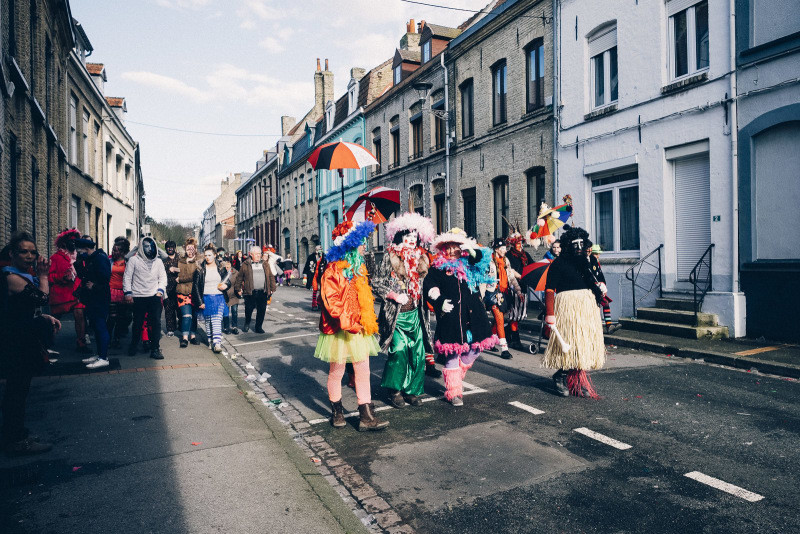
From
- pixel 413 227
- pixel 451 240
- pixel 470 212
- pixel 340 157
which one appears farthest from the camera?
pixel 470 212

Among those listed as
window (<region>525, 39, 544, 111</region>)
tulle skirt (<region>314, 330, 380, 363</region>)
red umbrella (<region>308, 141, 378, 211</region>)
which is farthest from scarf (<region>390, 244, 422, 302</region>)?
window (<region>525, 39, 544, 111</region>)

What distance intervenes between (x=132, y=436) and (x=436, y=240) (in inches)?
137

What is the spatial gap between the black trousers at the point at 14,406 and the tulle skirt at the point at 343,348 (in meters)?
2.34

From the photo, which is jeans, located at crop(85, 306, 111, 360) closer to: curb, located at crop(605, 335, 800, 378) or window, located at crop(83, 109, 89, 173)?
curb, located at crop(605, 335, 800, 378)

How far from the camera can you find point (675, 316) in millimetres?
10422

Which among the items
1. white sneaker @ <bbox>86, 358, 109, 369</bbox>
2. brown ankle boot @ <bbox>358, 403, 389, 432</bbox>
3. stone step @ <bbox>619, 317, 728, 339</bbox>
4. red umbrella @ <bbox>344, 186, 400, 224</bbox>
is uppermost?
red umbrella @ <bbox>344, 186, 400, 224</bbox>

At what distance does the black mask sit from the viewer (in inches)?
325

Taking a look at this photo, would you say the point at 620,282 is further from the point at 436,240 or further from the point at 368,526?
the point at 368,526

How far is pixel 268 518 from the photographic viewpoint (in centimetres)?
340

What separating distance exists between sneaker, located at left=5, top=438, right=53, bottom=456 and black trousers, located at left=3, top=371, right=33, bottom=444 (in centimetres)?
4

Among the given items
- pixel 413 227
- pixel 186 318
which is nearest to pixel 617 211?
pixel 413 227

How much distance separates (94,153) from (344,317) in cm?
2151

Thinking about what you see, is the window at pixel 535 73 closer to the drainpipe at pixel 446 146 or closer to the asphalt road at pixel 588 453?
the drainpipe at pixel 446 146

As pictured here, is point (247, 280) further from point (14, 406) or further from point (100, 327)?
point (14, 406)
